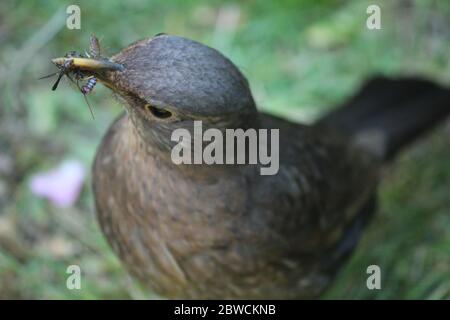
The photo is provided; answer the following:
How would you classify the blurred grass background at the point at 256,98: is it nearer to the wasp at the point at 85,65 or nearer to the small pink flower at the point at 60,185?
the small pink flower at the point at 60,185

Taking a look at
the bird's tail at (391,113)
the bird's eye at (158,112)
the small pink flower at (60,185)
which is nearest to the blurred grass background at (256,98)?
the small pink flower at (60,185)

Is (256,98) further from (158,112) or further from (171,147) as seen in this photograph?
(158,112)

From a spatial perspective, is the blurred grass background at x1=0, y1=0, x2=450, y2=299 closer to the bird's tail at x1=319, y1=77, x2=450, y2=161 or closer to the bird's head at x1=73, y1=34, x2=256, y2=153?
the bird's tail at x1=319, y1=77, x2=450, y2=161

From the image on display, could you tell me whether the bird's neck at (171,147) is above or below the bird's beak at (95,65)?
below

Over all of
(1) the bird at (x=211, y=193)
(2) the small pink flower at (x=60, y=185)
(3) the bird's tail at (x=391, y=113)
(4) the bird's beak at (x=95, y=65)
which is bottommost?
(1) the bird at (x=211, y=193)

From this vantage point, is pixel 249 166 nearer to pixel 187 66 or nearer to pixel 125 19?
pixel 187 66

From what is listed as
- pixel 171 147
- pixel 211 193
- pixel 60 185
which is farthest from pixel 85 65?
pixel 60 185

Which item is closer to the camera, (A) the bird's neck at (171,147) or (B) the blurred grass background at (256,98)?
(A) the bird's neck at (171,147)
